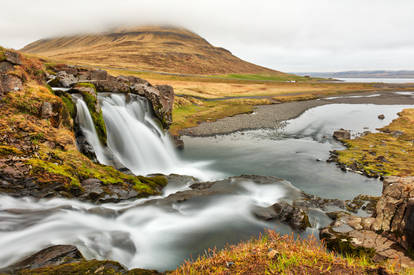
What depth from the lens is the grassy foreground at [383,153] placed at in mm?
22141

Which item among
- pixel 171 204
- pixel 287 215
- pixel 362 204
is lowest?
pixel 362 204

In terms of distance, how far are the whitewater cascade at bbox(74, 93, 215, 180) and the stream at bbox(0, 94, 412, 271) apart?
0.39ft

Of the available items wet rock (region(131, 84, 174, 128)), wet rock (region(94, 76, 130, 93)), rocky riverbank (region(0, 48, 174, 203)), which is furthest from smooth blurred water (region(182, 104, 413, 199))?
rocky riverbank (region(0, 48, 174, 203))

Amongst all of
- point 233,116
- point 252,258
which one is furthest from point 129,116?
point 233,116

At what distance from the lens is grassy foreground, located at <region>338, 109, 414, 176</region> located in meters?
22.1

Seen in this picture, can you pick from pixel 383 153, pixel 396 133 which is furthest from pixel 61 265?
pixel 396 133

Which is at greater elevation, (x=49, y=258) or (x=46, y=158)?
(x=46, y=158)

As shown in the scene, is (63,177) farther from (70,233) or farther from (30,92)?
(30,92)

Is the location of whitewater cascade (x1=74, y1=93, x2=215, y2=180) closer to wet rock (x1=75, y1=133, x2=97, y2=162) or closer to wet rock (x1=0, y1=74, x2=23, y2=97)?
wet rock (x1=75, y1=133, x2=97, y2=162)

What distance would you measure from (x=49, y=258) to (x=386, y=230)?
13699 millimetres

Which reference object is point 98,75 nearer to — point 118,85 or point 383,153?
point 118,85

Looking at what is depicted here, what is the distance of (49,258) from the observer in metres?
6.84

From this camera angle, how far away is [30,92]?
45.8ft

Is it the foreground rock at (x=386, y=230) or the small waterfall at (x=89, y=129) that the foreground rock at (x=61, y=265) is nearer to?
the foreground rock at (x=386, y=230)
